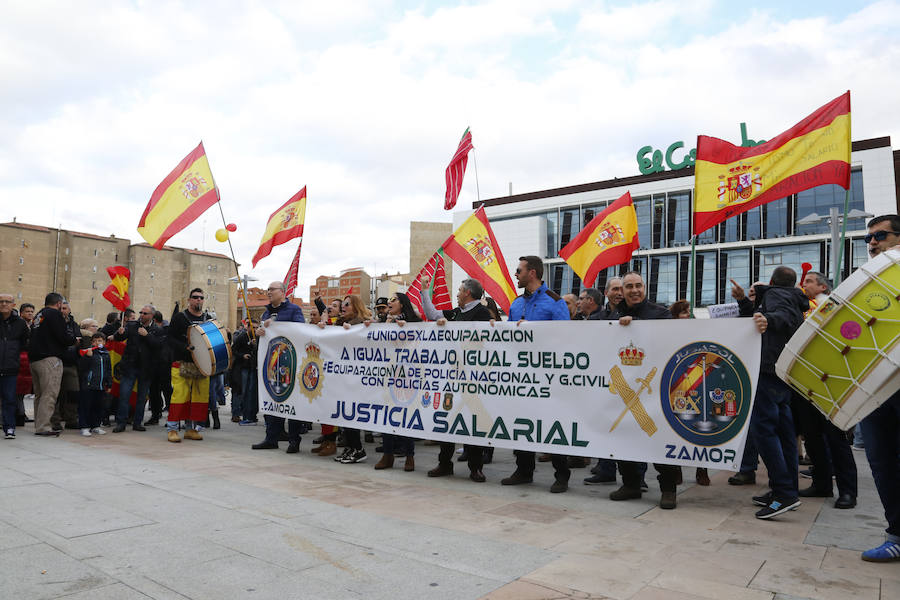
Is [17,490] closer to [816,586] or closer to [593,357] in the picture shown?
[593,357]

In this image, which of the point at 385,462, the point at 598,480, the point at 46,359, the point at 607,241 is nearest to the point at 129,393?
the point at 46,359

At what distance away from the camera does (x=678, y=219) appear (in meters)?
48.2

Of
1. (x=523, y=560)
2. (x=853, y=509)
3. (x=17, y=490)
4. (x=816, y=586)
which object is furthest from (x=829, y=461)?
(x=17, y=490)

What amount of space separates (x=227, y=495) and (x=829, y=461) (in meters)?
5.31

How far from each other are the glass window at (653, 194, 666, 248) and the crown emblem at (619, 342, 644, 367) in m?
46.3

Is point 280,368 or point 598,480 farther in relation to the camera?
point 280,368

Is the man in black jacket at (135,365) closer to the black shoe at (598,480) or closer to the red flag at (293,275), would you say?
the red flag at (293,275)

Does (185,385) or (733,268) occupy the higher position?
(733,268)

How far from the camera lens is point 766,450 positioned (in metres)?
4.72

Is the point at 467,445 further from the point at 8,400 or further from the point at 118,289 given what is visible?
the point at 118,289

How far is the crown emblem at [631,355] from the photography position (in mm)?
5160

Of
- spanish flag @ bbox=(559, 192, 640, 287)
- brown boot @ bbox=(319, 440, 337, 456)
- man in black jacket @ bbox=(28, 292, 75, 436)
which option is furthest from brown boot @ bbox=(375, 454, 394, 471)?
man in black jacket @ bbox=(28, 292, 75, 436)

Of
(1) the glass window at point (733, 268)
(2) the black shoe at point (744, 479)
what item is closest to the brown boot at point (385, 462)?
(2) the black shoe at point (744, 479)

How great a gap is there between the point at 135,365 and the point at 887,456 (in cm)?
951
